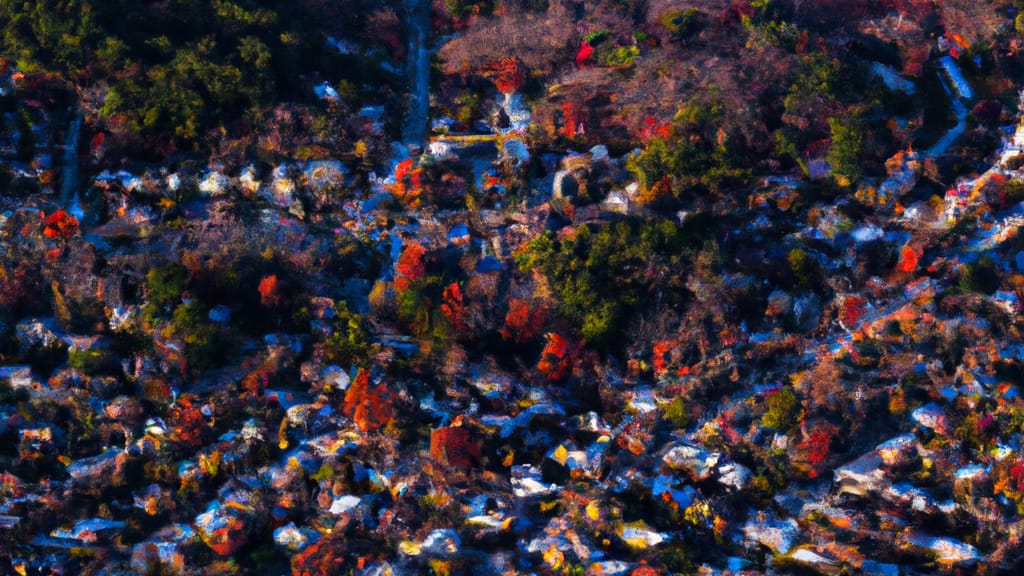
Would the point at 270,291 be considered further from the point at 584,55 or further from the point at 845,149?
the point at 845,149

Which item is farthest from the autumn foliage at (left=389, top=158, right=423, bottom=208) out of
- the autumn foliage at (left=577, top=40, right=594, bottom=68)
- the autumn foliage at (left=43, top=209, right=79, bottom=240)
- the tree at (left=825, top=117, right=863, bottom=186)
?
the tree at (left=825, top=117, right=863, bottom=186)

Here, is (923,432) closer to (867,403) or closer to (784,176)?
(867,403)

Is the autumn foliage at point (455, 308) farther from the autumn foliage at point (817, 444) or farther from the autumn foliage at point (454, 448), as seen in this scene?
the autumn foliage at point (817, 444)

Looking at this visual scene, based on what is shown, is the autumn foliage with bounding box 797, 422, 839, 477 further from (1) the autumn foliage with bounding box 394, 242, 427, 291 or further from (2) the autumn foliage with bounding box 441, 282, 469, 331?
(1) the autumn foliage with bounding box 394, 242, 427, 291

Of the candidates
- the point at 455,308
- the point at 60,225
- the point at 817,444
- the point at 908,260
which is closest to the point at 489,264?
the point at 455,308

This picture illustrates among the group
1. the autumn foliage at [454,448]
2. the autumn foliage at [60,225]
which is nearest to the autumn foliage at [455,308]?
the autumn foliage at [454,448]

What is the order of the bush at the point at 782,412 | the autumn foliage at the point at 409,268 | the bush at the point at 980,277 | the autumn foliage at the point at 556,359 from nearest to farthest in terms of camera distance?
the bush at the point at 782,412 → the autumn foliage at the point at 556,359 → the bush at the point at 980,277 → the autumn foliage at the point at 409,268
